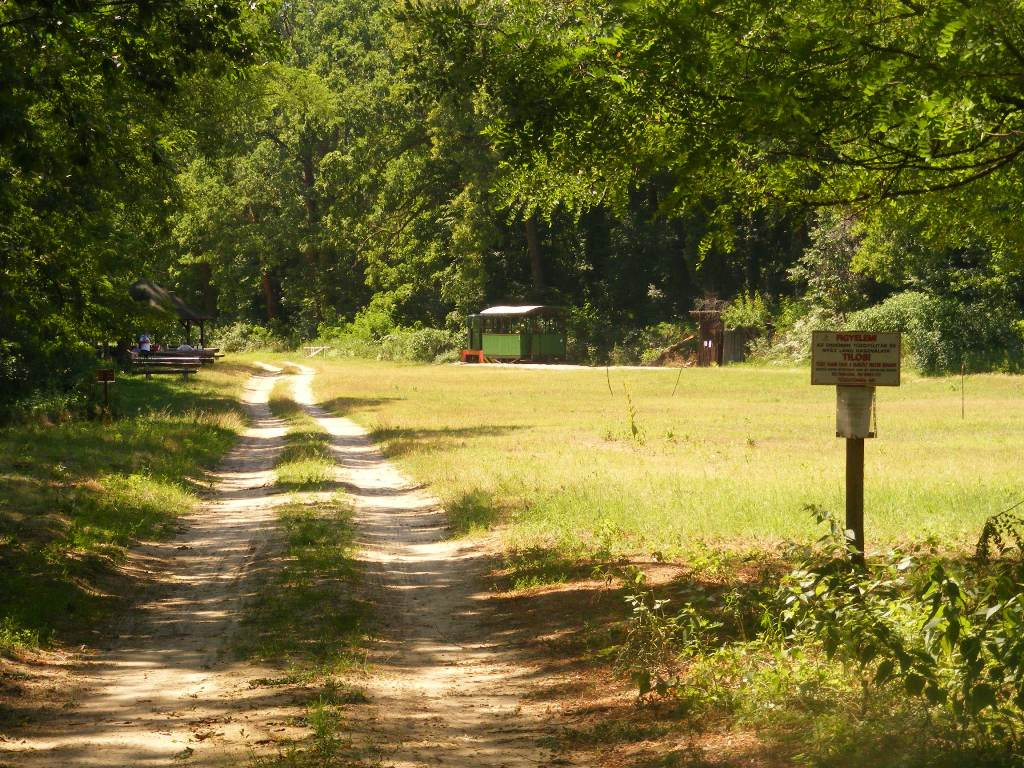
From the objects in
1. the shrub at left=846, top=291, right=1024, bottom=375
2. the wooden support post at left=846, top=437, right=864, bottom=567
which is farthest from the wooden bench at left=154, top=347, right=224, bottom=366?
the wooden support post at left=846, top=437, right=864, bottom=567

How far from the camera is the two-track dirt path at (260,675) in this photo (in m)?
6.83

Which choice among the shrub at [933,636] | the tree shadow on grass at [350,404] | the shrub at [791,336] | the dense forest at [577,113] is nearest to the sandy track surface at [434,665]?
the shrub at [933,636]

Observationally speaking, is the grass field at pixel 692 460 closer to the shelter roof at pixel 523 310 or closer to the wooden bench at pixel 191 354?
the wooden bench at pixel 191 354

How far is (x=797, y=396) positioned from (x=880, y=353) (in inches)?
1254

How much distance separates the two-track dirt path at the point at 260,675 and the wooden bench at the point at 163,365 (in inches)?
1227

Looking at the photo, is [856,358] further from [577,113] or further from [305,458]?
[305,458]

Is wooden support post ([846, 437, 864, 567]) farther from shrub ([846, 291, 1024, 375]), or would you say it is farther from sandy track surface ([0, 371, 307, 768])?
shrub ([846, 291, 1024, 375])

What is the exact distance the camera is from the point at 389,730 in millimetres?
7180

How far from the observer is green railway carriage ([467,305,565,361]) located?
71.9 meters

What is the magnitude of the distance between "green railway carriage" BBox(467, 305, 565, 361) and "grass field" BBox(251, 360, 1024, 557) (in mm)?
26675

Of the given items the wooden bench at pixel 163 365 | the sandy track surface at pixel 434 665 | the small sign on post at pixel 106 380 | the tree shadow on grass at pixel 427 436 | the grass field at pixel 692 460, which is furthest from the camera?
the wooden bench at pixel 163 365

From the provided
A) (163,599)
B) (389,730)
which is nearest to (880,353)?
(389,730)

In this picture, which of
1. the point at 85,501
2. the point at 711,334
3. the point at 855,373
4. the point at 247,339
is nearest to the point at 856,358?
the point at 855,373

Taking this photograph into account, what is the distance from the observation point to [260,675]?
8484 millimetres
